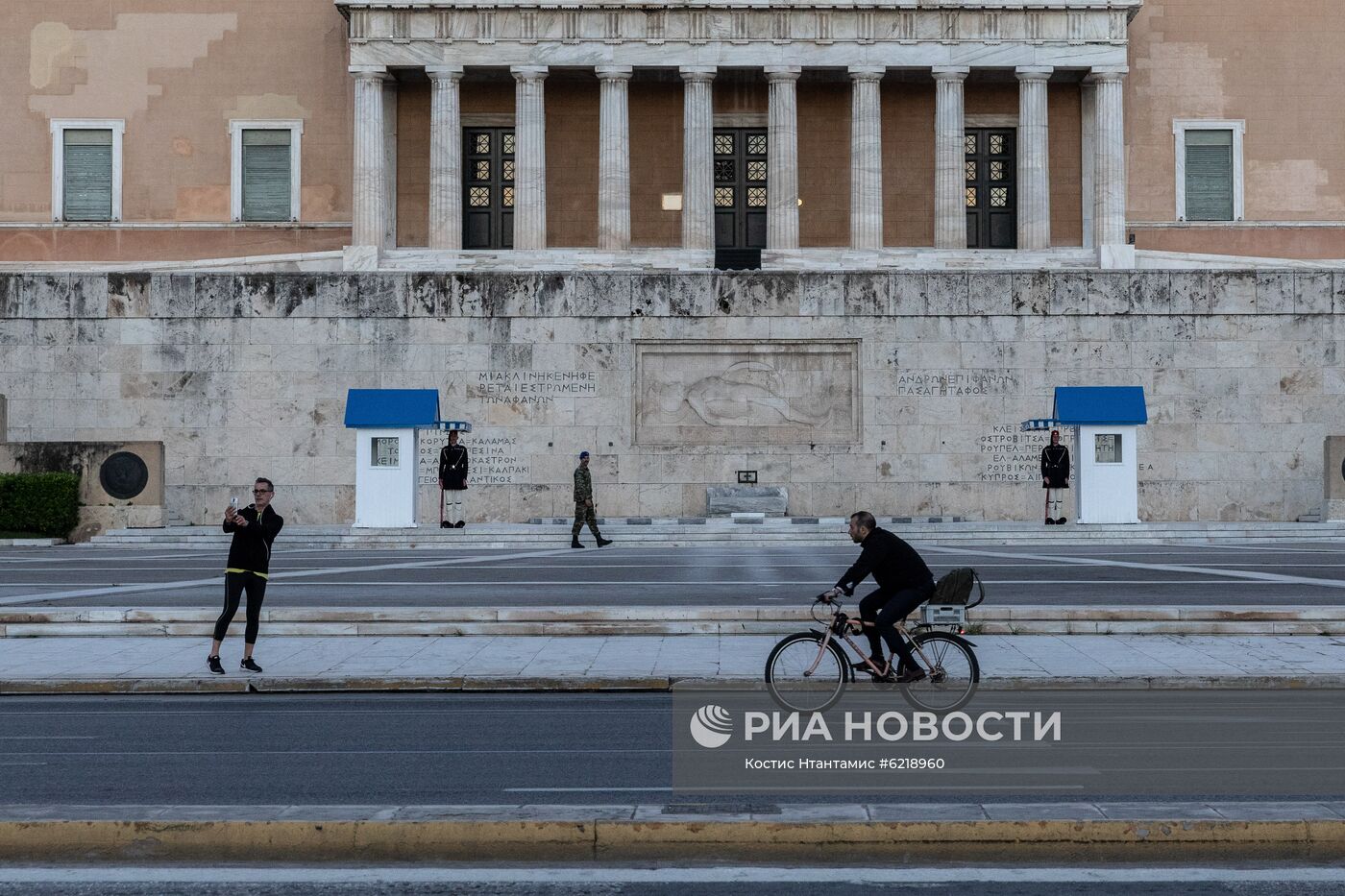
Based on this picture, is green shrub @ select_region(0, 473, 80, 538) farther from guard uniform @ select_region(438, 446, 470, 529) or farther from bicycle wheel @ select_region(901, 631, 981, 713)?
bicycle wheel @ select_region(901, 631, 981, 713)

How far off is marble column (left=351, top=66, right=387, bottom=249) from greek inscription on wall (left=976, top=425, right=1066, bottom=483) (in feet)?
73.6

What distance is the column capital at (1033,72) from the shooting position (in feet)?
165

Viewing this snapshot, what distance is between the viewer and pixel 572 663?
14.9 m

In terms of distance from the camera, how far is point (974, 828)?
7.85 m

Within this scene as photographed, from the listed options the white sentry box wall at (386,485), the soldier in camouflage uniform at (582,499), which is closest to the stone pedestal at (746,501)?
the soldier in camouflage uniform at (582,499)

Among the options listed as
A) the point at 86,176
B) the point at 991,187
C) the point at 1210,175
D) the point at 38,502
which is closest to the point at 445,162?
the point at 86,176

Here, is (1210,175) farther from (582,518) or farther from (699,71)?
(582,518)

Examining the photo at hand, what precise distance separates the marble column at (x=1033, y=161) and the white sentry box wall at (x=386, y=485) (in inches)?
1029

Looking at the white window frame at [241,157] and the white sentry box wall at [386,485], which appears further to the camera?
the white window frame at [241,157]

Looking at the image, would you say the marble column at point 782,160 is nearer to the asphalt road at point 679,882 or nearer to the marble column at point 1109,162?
the marble column at point 1109,162

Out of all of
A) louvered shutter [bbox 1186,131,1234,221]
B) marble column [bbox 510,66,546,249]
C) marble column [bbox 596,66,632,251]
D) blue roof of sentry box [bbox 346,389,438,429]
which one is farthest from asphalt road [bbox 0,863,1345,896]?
louvered shutter [bbox 1186,131,1234,221]

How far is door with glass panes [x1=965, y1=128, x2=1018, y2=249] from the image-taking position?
5300 centimetres

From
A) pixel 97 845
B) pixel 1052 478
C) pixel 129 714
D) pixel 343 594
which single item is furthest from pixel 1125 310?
pixel 97 845

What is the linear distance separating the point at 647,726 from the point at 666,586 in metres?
9.02
